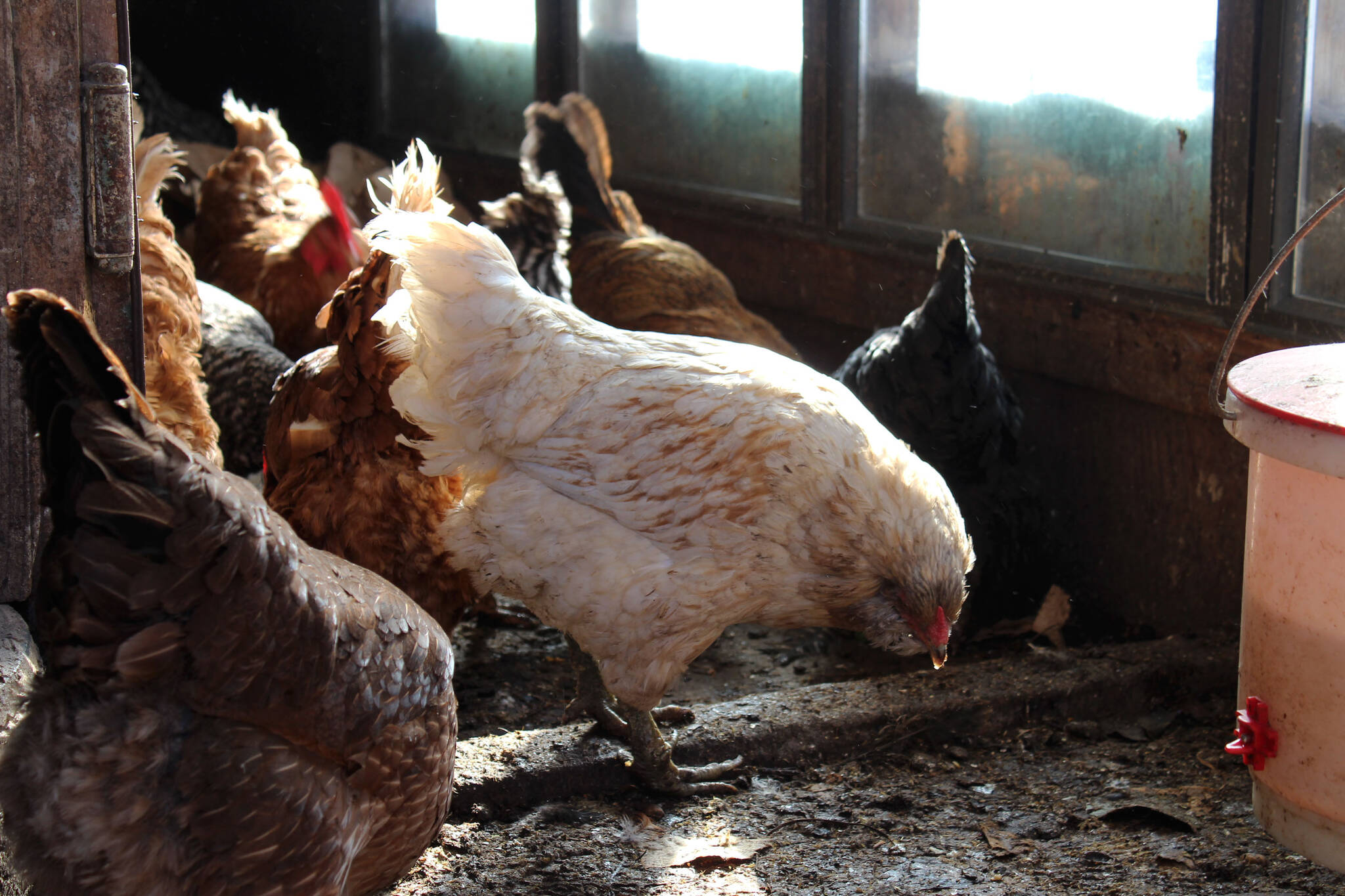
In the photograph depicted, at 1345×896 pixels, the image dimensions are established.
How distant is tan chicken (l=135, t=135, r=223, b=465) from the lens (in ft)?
8.85

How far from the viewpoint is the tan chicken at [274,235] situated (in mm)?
4160

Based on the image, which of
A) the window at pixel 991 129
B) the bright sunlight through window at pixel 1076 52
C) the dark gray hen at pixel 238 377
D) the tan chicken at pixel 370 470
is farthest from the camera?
the dark gray hen at pixel 238 377

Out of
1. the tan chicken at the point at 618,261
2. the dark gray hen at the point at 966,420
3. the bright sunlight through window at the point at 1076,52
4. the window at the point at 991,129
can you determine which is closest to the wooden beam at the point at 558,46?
the window at the point at 991,129

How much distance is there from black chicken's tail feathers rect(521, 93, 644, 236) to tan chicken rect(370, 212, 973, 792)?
2.11m

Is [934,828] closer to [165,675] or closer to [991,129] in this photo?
[165,675]

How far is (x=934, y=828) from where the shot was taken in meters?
2.33

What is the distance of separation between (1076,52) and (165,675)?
10.2 ft

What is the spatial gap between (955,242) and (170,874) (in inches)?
90.5

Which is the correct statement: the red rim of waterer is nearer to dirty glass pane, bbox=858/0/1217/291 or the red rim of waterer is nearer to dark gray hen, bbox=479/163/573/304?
dirty glass pane, bbox=858/0/1217/291

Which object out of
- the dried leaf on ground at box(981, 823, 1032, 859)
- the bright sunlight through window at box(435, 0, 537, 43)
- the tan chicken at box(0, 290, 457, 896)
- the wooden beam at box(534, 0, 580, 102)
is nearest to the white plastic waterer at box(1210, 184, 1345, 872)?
the dried leaf on ground at box(981, 823, 1032, 859)

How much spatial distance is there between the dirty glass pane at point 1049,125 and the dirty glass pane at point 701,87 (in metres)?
0.51

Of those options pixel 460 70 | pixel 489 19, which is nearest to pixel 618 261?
pixel 489 19

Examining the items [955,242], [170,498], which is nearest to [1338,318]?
[955,242]

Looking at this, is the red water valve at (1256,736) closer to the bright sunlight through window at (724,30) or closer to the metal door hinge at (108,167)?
the metal door hinge at (108,167)
